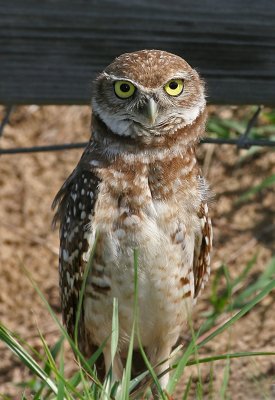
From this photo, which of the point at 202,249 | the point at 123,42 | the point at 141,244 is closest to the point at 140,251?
the point at 141,244

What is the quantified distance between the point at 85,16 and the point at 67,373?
8.54 ft

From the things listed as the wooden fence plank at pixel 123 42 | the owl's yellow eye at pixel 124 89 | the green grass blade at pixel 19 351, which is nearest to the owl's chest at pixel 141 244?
the owl's yellow eye at pixel 124 89

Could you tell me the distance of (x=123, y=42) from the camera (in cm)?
377

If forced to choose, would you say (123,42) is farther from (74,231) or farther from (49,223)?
(49,223)

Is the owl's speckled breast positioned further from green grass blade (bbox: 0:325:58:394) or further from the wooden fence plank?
green grass blade (bbox: 0:325:58:394)

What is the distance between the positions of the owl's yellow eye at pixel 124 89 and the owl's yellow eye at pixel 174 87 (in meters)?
0.14

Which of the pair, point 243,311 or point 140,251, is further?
point 140,251

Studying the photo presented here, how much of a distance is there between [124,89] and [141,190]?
434mm

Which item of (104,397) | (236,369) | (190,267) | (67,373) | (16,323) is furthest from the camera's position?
(16,323)

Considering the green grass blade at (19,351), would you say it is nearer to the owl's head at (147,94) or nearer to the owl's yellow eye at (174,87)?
the owl's head at (147,94)

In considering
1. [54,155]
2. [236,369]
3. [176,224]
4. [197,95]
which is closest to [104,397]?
[176,224]

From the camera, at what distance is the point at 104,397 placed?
2.88 metres

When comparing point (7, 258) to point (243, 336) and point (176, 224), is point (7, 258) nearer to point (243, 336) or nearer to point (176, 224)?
point (243, 336)

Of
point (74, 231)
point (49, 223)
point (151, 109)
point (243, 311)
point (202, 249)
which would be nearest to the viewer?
point (243, 311)
